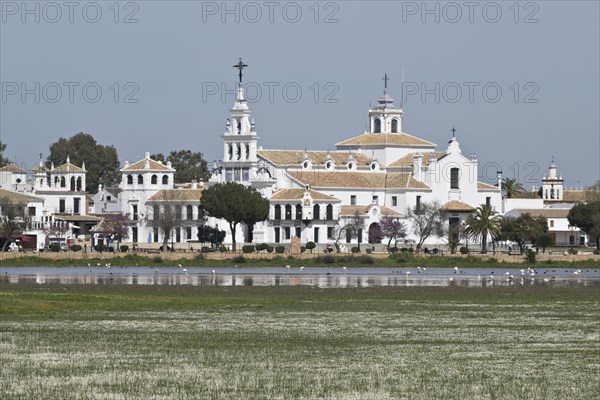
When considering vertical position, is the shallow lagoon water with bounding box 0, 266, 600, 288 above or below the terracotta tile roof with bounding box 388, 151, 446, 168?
below

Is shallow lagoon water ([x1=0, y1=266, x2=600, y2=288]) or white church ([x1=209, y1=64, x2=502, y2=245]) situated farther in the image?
white church ([x1=209, y1=64, x2=502, y2=245])

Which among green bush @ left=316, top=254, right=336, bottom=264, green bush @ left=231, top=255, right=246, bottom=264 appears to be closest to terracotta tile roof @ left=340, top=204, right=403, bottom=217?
green bush @ left=316, top=254, right=336, bottom=264

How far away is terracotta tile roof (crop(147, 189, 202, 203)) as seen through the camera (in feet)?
517

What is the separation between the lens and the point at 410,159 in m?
169

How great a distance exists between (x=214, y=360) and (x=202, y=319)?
13327 millimetres

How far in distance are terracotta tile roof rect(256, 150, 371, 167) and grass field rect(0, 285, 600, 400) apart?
98971 millimetres

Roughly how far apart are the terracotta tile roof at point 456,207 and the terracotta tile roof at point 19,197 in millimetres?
40512

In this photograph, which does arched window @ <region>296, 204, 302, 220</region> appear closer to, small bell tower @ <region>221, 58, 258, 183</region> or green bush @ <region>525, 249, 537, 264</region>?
small bell tower @ <region>221, 58, 258, 183</region>

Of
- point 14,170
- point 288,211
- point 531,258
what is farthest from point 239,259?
point 14,170

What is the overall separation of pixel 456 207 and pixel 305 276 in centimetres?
6651

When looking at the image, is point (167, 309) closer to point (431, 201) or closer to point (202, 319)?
point (202, 319)

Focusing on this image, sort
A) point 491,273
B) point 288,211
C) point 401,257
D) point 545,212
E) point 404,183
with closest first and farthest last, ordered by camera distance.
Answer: point 491,273 → point 401,257 → point 288,211 → point 404,183 → point 545,212

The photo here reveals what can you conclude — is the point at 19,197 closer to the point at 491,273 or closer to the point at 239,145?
the point at 239,145

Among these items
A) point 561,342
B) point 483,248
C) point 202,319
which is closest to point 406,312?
point 202,319
